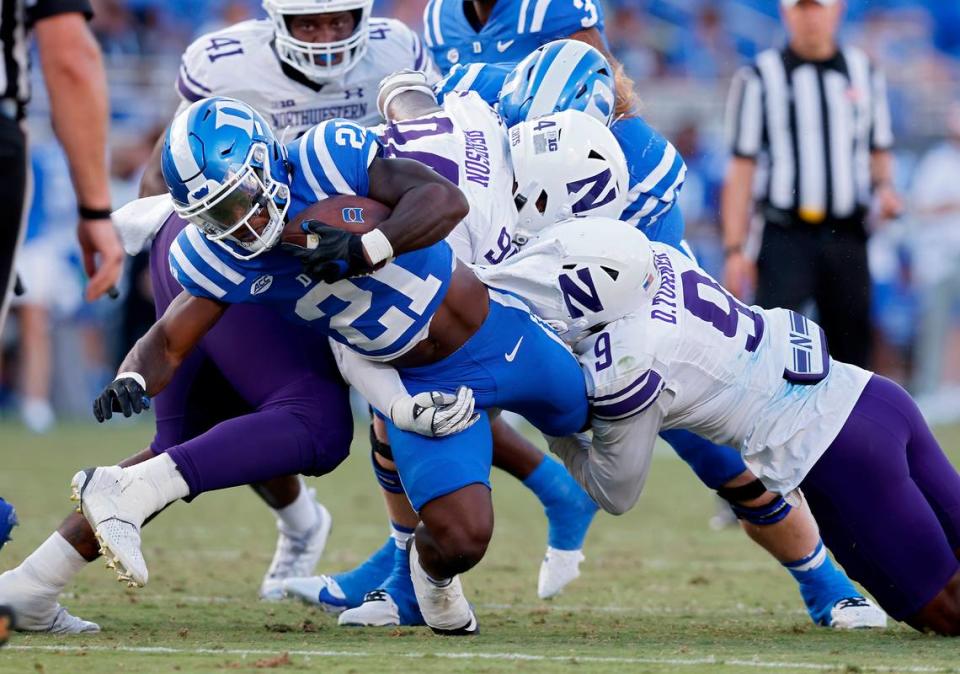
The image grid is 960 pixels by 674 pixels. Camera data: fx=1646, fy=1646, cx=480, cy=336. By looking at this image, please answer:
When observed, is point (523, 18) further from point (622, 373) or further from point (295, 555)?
point (295, 555)

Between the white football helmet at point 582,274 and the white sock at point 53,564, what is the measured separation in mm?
1239

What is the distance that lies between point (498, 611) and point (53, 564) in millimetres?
1351

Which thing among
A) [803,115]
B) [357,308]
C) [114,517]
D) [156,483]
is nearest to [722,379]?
[357,308]

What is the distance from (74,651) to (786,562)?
6.65 ft

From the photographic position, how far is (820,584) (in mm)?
4578

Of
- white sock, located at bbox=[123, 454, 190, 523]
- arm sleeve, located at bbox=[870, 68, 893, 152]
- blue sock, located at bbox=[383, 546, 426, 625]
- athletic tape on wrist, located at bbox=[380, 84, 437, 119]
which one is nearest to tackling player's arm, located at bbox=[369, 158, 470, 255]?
athletic tape on wrist, located at bbox=[380, 84, 437, 119]

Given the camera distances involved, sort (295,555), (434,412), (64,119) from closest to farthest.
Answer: (434,412) < (64,119) < (295,555)

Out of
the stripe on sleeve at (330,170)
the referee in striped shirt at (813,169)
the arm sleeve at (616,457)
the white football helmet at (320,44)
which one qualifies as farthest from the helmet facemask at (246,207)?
the referee in striped shirt at (813,169)

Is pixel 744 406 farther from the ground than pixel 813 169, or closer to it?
farther from the ground

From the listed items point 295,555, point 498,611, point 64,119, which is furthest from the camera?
point 295,555

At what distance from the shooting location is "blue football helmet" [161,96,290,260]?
12.2 feet

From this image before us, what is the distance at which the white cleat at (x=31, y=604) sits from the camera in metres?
4.04

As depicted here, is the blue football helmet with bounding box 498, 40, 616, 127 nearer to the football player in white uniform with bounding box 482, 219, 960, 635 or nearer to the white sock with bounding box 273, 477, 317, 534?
the football player in white uniform with bounding box 482, 219, 960, 635

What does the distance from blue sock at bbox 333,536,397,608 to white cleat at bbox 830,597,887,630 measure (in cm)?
126
